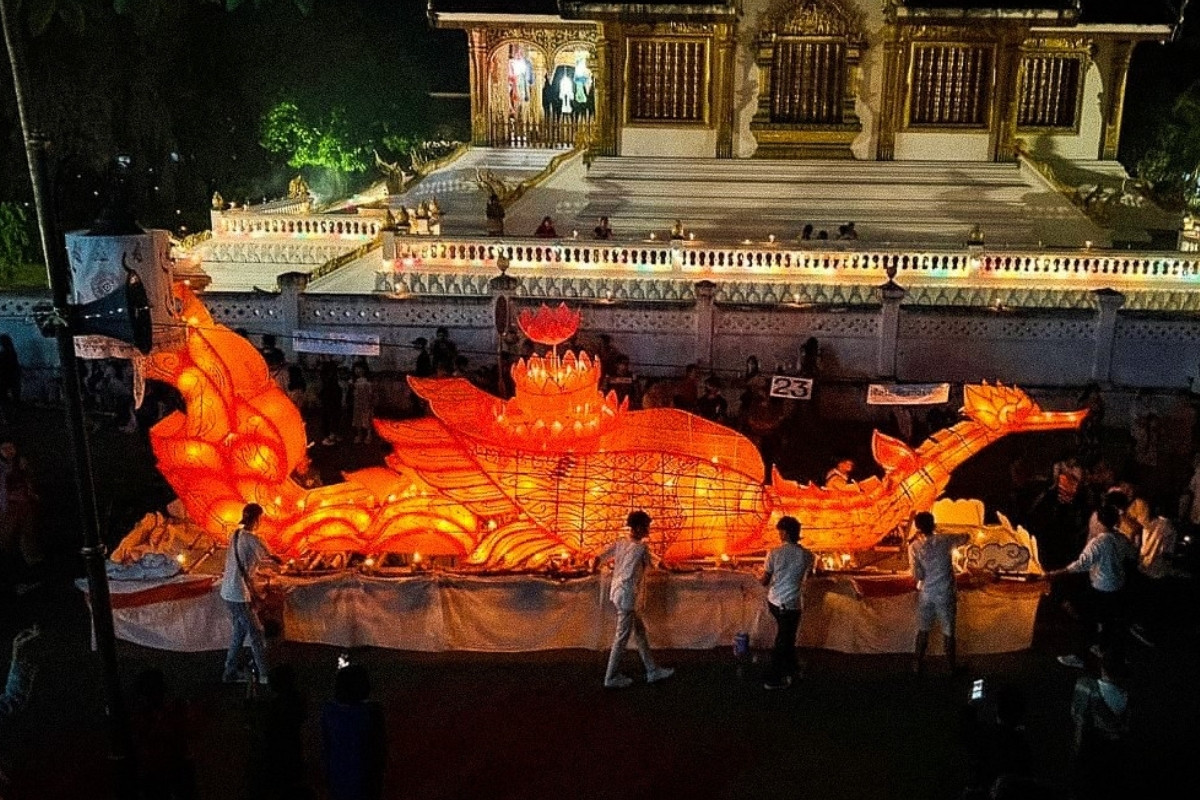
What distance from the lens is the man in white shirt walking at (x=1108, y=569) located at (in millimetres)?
7645

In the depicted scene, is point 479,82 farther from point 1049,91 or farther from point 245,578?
point 245,578

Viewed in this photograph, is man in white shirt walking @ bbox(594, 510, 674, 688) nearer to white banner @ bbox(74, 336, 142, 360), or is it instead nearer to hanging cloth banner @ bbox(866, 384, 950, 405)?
white banner @ bbox(74, 336, 142, 360)

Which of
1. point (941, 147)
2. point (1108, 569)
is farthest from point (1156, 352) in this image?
point (1108, 569)

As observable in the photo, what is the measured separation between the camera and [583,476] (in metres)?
8.07

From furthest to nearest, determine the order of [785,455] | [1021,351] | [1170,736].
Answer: [1021,351]
[785,455]
[1170,736]

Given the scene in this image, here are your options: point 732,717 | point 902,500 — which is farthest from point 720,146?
point 732,717

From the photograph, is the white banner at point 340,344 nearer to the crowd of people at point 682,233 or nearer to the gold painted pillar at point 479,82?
the crowd of people at point 682,233

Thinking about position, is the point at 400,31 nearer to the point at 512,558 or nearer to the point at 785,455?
the point at 785,455

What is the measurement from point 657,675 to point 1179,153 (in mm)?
23599

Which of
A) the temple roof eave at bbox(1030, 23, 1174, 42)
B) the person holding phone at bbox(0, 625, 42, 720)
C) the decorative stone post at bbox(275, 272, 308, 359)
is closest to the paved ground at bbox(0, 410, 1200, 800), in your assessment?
the person holding phone at bbox(0, 625, 42, 720)

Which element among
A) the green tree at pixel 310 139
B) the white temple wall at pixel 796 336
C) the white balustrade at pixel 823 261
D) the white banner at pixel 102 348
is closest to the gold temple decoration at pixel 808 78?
the white balustrade at pixel 823 261

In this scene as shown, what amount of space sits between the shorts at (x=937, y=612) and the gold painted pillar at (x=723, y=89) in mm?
14195

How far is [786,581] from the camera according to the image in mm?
7520

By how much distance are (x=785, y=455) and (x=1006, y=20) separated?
10.9 m
